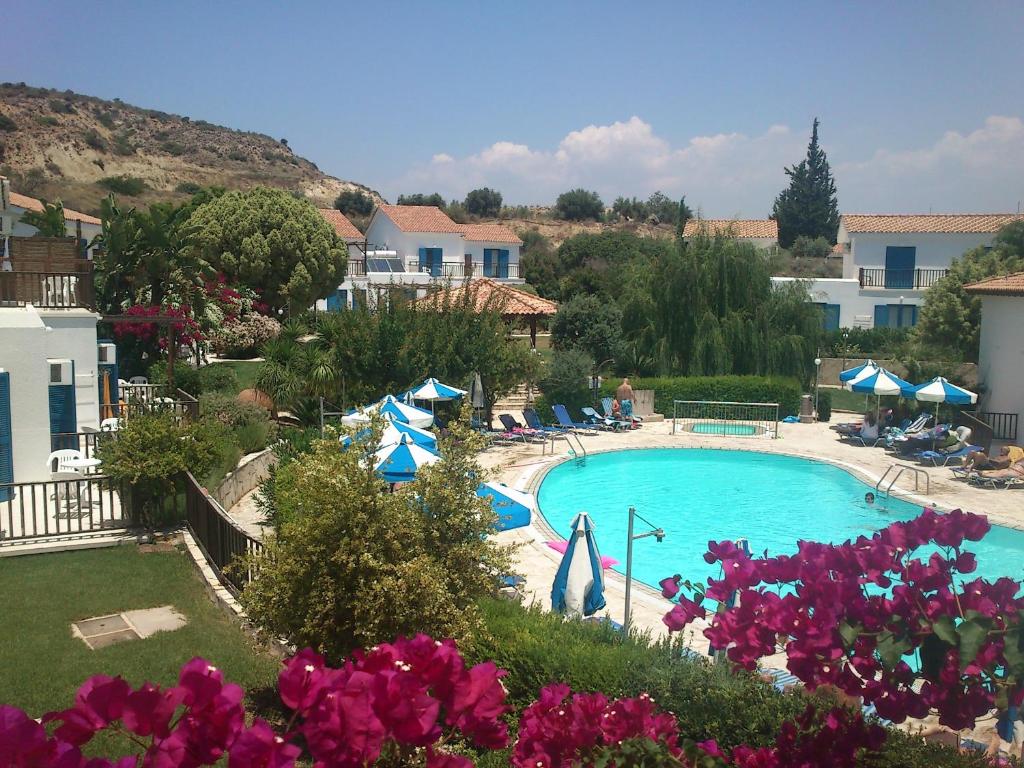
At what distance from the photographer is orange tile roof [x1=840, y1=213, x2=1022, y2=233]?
42125 millimetres

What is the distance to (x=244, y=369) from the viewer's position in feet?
107

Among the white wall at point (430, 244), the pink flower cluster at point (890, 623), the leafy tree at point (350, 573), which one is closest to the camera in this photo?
the pink flower cluster at point (890, 623)

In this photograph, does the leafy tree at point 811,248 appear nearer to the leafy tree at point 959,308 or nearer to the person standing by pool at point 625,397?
the leafy tree at point 959,308

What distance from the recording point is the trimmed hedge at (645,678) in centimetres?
627

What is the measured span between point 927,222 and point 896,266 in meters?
2.69

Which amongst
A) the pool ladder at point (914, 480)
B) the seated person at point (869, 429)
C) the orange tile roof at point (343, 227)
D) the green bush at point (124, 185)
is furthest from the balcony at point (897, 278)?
the green bush at point (124, 185)

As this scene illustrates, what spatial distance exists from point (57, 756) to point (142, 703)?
285mm

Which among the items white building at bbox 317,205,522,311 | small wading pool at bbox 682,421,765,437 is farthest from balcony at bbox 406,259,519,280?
small wading pool at bbox 682,421,765,437

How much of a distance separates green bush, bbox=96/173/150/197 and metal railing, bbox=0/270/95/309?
63163 mm

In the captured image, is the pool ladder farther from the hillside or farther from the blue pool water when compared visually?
the hillside

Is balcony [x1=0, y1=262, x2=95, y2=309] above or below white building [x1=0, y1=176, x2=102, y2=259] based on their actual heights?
below

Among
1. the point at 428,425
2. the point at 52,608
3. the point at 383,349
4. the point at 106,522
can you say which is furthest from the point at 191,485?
the point at 383,349

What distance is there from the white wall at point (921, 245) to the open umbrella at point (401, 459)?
1397 inches

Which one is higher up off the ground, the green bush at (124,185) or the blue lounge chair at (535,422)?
the green bush at (124,185)
